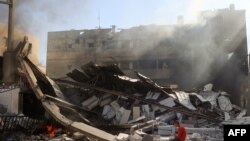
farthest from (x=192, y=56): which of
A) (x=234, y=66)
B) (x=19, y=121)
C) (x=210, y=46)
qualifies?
(x=19, y=121)

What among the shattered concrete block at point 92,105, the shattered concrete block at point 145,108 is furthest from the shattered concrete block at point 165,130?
the shattered concrete block at point 92,105

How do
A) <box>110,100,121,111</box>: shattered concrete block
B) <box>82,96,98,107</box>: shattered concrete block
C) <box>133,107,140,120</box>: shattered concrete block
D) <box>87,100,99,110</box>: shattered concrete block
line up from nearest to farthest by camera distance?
<box>133,107,140,120</box>: shattered concrete block → <box>110,100,121,111</box>: shattered concrete block → <box>87,100,99,110</box>: shattered concrete block → <box>82,96,98,107</box>: shattered concrete block

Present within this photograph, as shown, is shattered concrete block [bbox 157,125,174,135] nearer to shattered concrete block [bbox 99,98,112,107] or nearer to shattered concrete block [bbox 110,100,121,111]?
shattered concrete block [bbox 110,100,121,111]

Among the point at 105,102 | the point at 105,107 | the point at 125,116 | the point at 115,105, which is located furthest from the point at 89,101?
the point at 125,116

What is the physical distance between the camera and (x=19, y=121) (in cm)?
1401

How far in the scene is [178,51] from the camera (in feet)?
111

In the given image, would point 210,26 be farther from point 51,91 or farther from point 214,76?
point 51,91

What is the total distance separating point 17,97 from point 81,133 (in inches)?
213

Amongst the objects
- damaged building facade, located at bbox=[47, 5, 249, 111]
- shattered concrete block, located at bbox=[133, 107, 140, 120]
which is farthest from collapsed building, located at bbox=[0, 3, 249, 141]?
damaged building facade, located at bbox=[47, 5, 249, 111]

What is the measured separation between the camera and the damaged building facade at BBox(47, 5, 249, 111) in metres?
31.5

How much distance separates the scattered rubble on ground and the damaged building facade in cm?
1336

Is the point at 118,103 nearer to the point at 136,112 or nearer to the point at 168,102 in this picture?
the point at 136,112

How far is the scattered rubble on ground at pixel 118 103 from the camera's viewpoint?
45.7 feet

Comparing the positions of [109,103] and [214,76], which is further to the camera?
[214,76]
